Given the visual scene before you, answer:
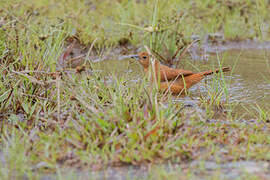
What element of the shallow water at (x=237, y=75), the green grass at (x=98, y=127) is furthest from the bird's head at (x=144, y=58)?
the green grass at (x=98, y=127)

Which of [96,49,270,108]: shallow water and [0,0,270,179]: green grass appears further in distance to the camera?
[96,49,270,108]: shallow water

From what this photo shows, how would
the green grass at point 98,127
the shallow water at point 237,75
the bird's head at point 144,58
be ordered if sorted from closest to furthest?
the green grass at point 98,127
the shallow water at point 237,75
the bird's head at point 144,58

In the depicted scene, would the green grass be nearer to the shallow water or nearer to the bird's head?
the shallow water

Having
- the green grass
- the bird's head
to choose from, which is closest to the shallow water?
the bird's head

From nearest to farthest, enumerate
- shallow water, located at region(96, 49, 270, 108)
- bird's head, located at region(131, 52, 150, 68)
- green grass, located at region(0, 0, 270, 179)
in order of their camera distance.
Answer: green grass, located at region(0, 0, 270, 179) → shallow water, located at region(96, 49, 270, 108) → bird's head, located at region(131, 52, 150, 68)

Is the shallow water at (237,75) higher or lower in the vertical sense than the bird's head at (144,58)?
lower

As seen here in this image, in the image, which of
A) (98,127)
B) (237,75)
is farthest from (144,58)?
(98,127)

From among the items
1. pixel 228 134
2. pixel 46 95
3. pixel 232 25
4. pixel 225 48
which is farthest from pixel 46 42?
pixel 232 25

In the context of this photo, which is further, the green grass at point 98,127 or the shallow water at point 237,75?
the shallow water at point 237,75

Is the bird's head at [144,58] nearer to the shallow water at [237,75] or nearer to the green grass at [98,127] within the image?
the shallow water at [237,75]

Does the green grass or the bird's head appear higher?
the bird's head

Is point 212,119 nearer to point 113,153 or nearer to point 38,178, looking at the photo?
point 113,153

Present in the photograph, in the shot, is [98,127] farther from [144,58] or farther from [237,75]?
[237,75]

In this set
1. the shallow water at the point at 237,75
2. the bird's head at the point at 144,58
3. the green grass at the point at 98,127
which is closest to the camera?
the green grass at the point at 98,127
